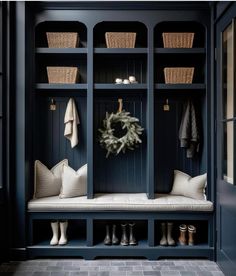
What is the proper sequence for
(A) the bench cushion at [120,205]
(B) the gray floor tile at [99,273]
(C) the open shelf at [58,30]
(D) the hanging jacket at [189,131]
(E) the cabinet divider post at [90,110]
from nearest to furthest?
(B) the gray floor tile at [99,273]
(A) the bench cushion at [120,205]
(E) the cabinet divider post at [90,110]
(D) the hanging jacket at [189,131]
(C) the open shelf at [58,30]

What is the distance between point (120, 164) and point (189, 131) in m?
0.93

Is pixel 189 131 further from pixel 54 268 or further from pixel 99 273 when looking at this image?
pixel 54 268

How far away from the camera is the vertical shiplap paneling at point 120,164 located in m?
3.14

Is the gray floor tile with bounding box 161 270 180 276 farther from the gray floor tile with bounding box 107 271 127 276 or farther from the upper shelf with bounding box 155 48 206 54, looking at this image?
the upper shelf with bounding box 155 48 206 54

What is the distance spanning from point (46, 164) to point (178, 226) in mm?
1779

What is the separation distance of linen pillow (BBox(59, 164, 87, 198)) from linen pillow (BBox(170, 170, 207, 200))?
1.08 m

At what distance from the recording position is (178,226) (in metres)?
3.03

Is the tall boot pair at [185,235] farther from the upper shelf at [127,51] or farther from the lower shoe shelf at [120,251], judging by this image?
the upper shelf at [127,51]

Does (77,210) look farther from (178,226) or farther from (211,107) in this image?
(211,107)

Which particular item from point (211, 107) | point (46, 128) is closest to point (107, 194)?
point (46, 128)

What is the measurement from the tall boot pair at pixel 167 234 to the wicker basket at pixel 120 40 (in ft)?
6.69

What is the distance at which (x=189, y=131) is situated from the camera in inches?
117

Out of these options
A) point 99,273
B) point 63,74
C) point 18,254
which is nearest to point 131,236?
point 99,273

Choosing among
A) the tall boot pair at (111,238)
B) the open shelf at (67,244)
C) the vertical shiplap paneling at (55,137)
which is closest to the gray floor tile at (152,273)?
the tall boot pair at (111,238)
